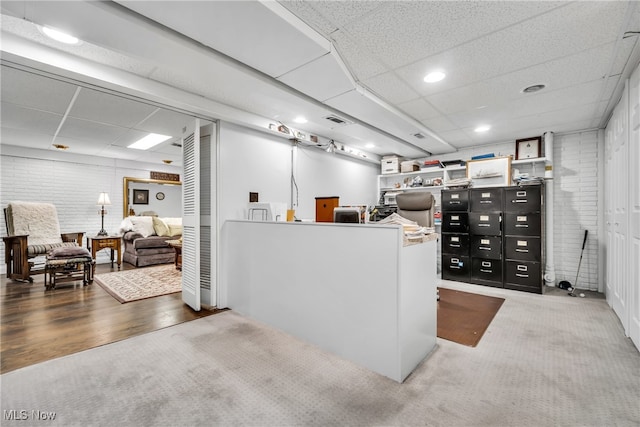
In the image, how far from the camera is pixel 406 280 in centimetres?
191

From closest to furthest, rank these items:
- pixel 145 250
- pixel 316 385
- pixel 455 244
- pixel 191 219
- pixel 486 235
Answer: pixel 316 385 → pixel 191 219 → pixel 486 235 → pixel 455 244 → pixel 145 250

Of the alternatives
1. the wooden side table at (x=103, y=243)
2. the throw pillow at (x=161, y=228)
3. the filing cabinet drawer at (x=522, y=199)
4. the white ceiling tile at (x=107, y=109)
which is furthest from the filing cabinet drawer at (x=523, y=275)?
the wooden side table at (x=103, y=243)

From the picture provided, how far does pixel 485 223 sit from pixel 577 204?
1.37 metres

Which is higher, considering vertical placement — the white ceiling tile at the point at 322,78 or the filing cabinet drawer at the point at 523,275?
the white ceiling tile at the point at 322,78

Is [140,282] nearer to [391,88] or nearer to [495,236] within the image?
[391,88]

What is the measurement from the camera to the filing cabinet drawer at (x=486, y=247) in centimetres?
429

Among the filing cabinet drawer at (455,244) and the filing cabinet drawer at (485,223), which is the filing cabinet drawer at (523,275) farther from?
the filing cabinet drawer at (455,244)

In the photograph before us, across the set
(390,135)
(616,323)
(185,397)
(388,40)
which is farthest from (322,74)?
(616,323)

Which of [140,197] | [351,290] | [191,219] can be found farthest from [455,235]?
[140,197]

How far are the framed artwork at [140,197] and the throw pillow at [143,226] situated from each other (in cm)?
101

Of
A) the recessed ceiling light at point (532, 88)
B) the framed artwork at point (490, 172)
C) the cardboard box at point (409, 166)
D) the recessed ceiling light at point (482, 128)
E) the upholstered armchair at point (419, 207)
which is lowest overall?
the upholstered armchair at point (419, 207)

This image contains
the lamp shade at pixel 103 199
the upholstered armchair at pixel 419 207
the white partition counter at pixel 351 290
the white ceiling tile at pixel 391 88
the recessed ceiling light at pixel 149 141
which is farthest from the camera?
the lamp shade at pixel 103 199

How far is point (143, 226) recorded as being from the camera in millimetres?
6445

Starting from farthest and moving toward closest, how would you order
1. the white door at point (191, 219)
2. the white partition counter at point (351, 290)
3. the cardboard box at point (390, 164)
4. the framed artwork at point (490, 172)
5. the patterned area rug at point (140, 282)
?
the cardboard box at point (390, 164)
the framed artwork at point (490, 172)
the patterned area rug at point (140, 282)
the white door at point (191, 219)
the white partition counter at point (351, 290)
